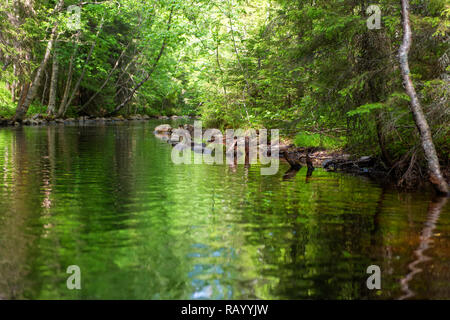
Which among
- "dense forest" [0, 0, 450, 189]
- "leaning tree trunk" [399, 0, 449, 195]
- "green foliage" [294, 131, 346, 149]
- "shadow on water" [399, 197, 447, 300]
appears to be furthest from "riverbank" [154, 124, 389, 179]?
"shadow on water" [399, 197, 447, 300]

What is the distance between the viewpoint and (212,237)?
632 cm

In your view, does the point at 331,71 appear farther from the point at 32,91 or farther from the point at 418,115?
the point at 32,91

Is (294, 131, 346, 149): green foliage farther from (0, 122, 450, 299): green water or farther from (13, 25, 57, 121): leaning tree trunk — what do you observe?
(13, 25, 57, 121): leaning tree trunk

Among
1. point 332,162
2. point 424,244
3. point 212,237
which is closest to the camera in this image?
point 424,244

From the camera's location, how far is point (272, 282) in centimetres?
477

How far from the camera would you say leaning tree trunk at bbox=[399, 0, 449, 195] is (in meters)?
8.97

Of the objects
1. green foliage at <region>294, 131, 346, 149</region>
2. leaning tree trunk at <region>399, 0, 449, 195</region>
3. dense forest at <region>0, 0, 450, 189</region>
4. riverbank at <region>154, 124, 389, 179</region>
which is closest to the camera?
leaning tree trunk at <region>399, 0, 449, 195</region>

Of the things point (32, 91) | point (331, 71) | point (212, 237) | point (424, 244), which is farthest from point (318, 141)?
point (32, 91)

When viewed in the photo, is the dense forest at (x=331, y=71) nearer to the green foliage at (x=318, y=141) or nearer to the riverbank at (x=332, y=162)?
the green foliage at (x=318, y=141)

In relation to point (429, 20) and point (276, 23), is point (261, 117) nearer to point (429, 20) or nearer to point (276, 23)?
point (276, 23)

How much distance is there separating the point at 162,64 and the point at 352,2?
3922 centimetres

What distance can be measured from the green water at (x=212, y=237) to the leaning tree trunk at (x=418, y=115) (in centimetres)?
45

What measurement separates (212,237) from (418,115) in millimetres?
5116

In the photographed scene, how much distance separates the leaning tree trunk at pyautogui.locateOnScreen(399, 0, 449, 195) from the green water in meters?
0.45
